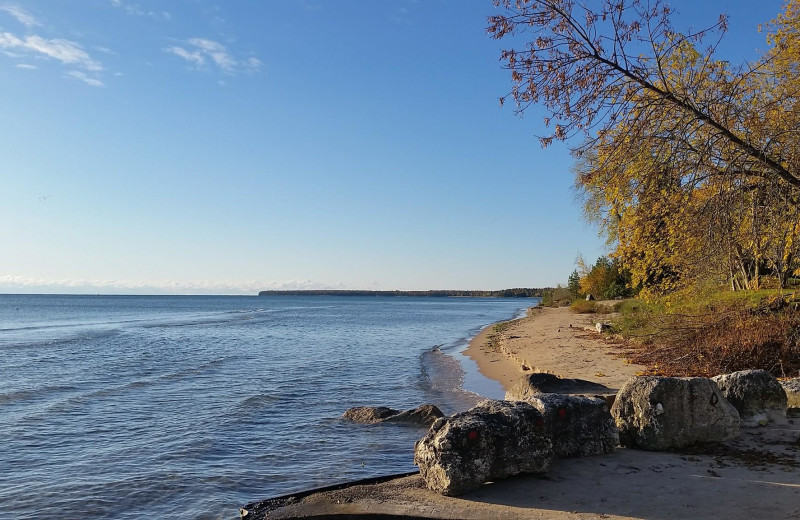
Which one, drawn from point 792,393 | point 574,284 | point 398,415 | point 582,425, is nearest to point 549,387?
point 398,415

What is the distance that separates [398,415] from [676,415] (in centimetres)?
622

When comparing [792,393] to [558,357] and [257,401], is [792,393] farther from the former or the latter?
[257,401]

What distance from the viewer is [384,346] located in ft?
111

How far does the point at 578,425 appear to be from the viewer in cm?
875

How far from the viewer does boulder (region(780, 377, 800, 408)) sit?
36.5ft

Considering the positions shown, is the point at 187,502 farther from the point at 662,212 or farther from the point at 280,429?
the point at 662,212

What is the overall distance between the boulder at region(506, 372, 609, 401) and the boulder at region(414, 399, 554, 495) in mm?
5414

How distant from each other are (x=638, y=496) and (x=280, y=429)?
8260 mm

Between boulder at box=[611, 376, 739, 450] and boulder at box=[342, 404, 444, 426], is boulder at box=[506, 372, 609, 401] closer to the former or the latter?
boulder at box=[342, 404, 444, 426]

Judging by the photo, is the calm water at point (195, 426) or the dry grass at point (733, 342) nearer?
the calm water at point (195, 426)

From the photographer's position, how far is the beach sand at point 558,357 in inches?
664

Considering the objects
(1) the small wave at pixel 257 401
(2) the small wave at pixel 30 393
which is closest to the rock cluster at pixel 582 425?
(1) the small wave at pixel 257 401

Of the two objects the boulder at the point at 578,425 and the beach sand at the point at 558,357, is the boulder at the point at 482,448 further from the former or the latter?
the beach sand at the point at 558,357

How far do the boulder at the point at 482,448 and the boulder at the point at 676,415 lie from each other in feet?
6.15
